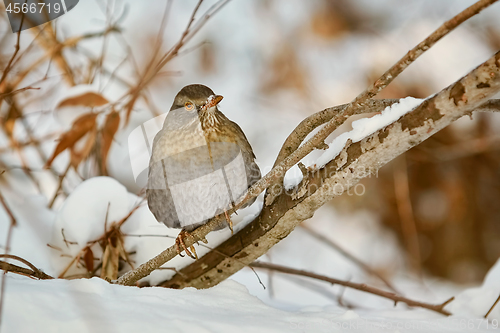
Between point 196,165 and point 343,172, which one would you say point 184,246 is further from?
point 343,172

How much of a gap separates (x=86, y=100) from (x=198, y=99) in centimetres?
119

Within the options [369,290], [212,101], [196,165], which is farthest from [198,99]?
[369,290]

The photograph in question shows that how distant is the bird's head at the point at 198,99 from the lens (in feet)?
8.86

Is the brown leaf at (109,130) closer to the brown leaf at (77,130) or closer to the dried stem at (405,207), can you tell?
the brown leaf at (77,130)

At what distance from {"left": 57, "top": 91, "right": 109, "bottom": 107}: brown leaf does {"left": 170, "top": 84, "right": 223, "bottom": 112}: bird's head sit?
97 cm

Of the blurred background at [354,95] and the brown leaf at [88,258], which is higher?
the blurred background at [354,95]

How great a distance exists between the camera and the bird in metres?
2.59

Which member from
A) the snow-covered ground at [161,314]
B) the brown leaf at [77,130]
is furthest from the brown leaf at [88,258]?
the snow-covered ground at [161,314]

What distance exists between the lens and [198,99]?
2744mm

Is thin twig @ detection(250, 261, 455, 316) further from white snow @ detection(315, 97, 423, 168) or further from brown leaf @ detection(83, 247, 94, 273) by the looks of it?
white snow @ detection(315, 97, 423, 168)

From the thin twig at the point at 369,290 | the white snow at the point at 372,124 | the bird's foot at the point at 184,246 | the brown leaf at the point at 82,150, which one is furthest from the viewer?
the brown leaf at the point at 82,150

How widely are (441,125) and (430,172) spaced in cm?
483

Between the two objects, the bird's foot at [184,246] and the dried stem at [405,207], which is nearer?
the bird's foot at [184,246]

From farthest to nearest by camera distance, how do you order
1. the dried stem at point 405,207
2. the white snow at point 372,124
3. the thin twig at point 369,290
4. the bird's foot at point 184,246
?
the dried stem at point 405,207
the thin twig at point 369,290
the bird's foot at point 184,246
the white snow at point 372,124
